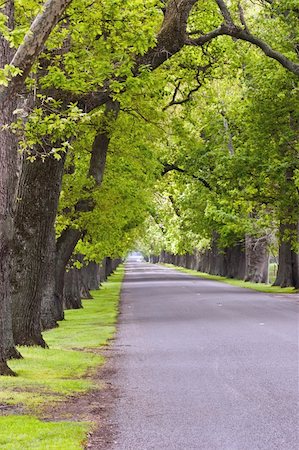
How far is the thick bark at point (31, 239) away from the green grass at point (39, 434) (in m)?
6.19

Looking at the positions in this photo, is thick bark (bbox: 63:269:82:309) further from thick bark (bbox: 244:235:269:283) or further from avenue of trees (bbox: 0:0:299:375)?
thick bark (bbox: 244:235:269:283)

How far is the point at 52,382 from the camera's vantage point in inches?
404

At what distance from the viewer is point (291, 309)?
23.2 meters

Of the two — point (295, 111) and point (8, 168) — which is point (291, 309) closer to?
point (295, 111)

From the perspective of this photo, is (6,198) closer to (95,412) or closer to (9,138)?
(9,138)

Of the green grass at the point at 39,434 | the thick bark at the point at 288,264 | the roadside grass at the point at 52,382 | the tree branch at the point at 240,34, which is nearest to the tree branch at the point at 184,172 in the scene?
the thick bark at the point at 288,264

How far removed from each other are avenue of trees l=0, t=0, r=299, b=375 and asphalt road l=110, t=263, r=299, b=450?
2.30 metres

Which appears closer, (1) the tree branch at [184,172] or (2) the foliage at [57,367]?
(2) the foliage at [57,367]

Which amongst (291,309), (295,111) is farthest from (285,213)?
(291,309)

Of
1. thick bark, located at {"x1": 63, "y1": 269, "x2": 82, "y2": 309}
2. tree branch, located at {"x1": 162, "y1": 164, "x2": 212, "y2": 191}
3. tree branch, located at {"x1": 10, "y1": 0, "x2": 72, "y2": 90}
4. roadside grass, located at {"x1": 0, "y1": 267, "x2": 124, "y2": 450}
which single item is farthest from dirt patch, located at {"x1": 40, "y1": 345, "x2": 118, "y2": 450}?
tree branch, located at {"x1": 162, "y1": 164, "x2": 212, "y2": 191}

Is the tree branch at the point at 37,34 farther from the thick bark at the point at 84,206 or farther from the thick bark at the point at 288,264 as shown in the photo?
the thick bark at the point at 288,264

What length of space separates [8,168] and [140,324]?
397 inches

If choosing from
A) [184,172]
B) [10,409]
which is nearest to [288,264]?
[184,172]

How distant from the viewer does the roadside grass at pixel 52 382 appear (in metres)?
6.95
